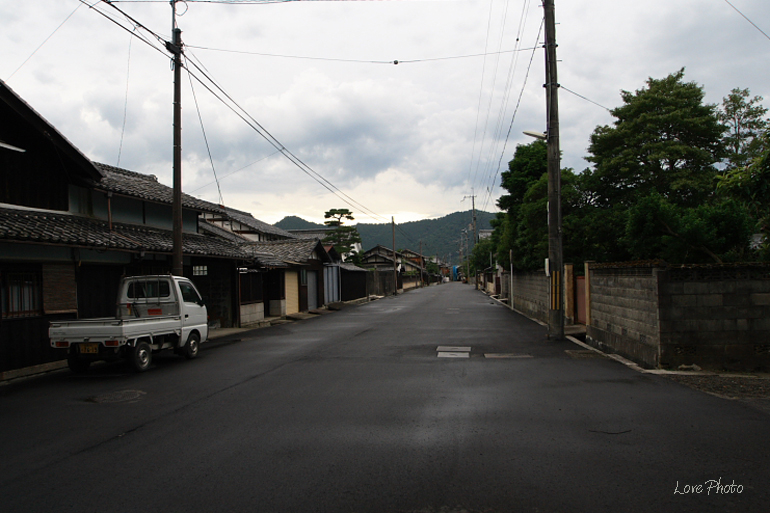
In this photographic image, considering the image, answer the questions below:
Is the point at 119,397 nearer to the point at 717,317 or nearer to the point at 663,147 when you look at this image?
the point at 717,317

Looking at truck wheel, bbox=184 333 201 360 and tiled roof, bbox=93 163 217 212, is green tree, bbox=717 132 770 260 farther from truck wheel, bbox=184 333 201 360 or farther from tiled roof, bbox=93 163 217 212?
tiled roof, bbox=93 163 217 212

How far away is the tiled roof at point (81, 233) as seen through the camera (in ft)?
33.9

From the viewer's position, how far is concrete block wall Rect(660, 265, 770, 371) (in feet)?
28.5

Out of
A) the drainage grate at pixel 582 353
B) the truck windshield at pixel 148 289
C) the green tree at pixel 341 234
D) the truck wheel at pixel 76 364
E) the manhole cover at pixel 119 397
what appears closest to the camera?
the manhole cover at pixel 119 397

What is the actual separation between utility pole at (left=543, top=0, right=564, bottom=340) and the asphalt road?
15.5ft

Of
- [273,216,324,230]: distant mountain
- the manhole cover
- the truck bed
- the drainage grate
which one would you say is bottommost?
the drainage grate

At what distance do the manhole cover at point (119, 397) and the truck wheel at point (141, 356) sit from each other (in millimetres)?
1761

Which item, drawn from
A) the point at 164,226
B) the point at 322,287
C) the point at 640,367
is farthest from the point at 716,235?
the point at 322,287

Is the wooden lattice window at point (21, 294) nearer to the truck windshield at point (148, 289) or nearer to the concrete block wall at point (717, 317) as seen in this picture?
the truck windshield at point (148, 289)

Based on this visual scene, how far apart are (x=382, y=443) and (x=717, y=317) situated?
6.88 metres

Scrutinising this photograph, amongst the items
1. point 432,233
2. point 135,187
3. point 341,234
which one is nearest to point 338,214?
point 341,234

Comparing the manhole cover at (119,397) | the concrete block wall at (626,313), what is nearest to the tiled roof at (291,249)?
the concrete block wall at (626,313)

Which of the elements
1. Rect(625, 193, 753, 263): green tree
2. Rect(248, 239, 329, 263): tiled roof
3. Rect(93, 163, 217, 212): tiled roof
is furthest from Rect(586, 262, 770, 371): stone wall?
Rect(248, 239, 329, 263): tiled roof

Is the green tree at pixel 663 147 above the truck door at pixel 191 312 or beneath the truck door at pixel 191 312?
above
